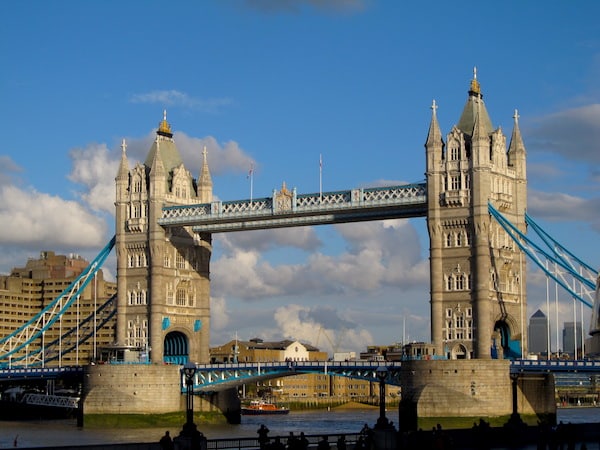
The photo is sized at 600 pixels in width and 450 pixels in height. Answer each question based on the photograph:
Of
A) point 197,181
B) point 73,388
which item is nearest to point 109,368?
point 197,181

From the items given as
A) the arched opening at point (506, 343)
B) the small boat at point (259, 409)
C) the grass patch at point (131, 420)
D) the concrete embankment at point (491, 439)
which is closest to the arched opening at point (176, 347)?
the grass patch at point (131, 420)

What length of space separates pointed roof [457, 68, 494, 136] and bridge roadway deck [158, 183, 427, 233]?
637 cm

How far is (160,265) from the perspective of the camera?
117m

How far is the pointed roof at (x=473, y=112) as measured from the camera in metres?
105

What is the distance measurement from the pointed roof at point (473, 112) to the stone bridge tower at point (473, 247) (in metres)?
0.10

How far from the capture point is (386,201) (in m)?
105

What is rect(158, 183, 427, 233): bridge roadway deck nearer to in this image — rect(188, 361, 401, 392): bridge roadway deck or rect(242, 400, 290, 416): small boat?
rect(188, 361, 401, 392): bridge roadway deck

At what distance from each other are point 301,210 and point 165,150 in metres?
A: 21.0

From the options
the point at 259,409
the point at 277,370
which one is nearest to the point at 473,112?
the point at 277,370

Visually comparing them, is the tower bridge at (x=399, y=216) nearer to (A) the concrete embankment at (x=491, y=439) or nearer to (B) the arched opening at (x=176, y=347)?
(B) the arched opening at (x=176, y=347)

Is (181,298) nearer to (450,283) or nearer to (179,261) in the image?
(179,261)

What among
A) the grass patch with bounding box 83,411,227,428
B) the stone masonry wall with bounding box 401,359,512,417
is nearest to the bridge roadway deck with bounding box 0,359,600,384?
the stone masonry wall with bounding box 401,359,512,417

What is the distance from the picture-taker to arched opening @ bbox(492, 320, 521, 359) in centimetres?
10381

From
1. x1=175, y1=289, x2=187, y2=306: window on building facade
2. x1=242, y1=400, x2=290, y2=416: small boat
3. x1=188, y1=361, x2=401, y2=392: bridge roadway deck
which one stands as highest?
x1=175, y1=289, x2=187, y2=306: window on building facade
